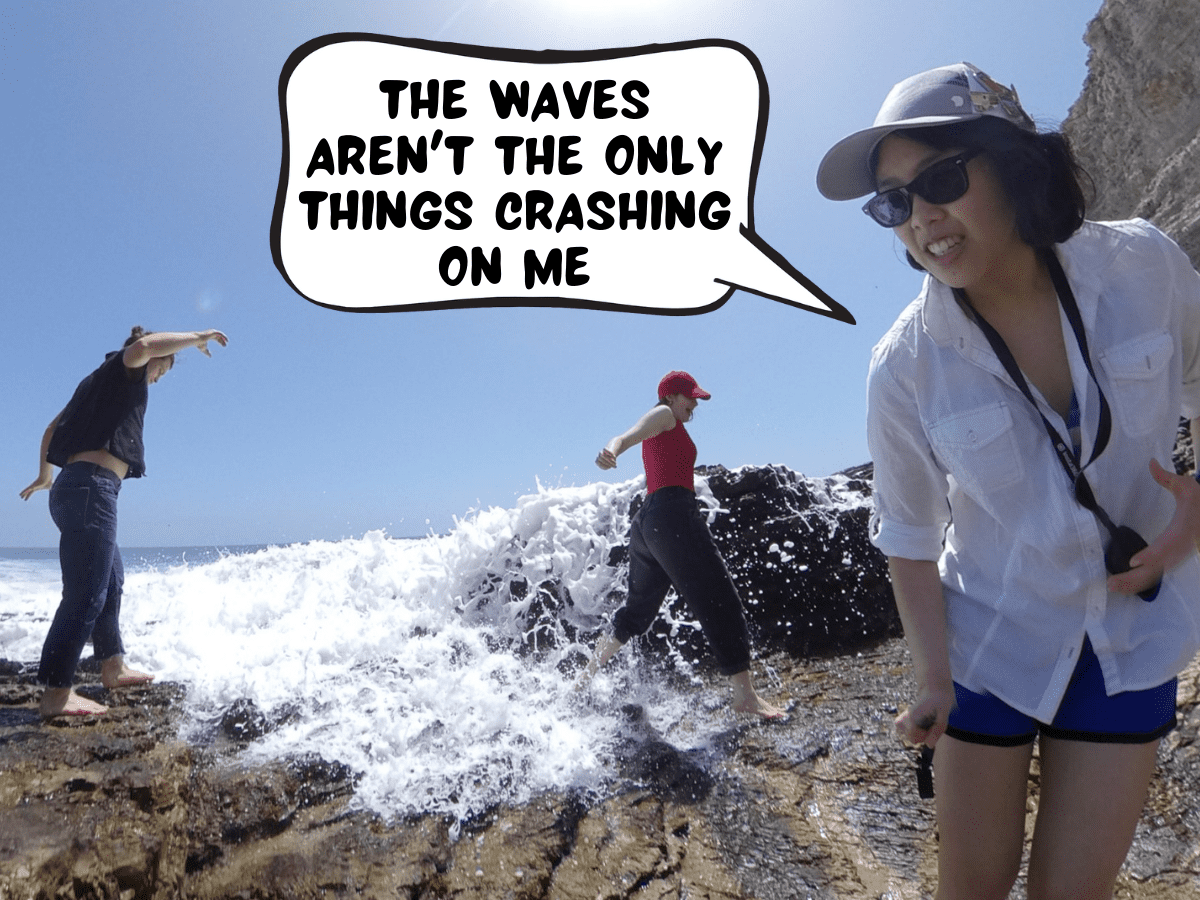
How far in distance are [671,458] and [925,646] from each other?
2679 millimetres

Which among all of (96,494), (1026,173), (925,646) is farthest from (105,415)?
(1026,173)

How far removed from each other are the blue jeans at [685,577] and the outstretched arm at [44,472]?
145 inches

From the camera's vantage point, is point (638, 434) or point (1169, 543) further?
point (638, 434)

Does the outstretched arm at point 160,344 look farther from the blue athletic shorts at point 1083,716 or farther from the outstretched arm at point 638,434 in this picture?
the blue athletic shorts at point 1083,716

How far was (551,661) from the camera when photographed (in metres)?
4.79

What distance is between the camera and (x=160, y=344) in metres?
4.09

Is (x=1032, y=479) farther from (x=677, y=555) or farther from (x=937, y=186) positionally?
(x=677, y=555)

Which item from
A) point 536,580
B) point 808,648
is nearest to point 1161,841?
point 808,648

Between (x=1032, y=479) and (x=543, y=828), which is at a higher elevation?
(x=1032, y=479)

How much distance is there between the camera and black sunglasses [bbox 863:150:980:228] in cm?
138

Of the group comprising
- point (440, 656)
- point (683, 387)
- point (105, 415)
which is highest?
point (683, 387)

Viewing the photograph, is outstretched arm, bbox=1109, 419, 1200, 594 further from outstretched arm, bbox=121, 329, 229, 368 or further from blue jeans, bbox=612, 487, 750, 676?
outstretched arm, bbox=121, 329, 229, 368

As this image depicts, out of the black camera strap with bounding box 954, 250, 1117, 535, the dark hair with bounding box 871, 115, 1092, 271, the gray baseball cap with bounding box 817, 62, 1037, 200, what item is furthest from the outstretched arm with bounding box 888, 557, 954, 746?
the gray baseball cap with bounding box 817, 62, 1037, 200

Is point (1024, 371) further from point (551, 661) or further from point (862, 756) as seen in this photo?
point (551, 661)
